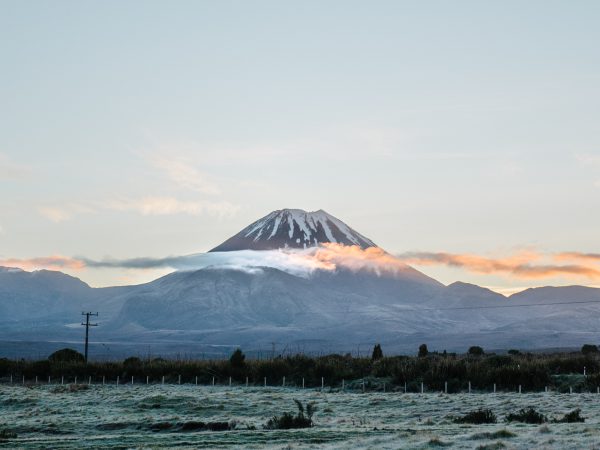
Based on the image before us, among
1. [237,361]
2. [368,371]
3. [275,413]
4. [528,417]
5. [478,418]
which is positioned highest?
[237,361]

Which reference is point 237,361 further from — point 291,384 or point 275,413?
point 275,413

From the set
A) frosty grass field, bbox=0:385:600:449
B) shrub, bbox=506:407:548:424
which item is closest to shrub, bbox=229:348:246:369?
frosty grass field, bbox=0:385:600:449

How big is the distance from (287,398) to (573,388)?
20.7 m

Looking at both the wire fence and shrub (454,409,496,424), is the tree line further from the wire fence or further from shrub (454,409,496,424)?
shrub (454,409,496,424)

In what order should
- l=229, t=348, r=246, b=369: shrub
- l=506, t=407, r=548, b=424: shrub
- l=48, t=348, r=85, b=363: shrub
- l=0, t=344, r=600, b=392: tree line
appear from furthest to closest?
l=48, t=348, r=85, b=363: shrub < l=229, t=348, r=246, b=369: shrub < l=0, t=344, r=600, b=392: tree line < l=506, t=407, r=548, b=424: shrub

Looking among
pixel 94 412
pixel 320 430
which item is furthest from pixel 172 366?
pixel 320 430

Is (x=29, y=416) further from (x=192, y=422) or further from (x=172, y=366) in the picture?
(x=172, y=366)

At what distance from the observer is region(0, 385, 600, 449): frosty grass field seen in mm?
37000

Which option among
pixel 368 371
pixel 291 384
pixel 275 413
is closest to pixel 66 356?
pixel 291 384

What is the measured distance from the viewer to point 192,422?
2008 inches

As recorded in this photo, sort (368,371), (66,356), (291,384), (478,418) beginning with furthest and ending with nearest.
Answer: (66,356) < (291,384) < (368,371) < (478,418)

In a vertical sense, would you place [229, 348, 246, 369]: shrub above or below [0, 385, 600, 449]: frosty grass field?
above

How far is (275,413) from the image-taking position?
58.2m

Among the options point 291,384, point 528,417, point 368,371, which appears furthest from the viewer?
point 291,384
